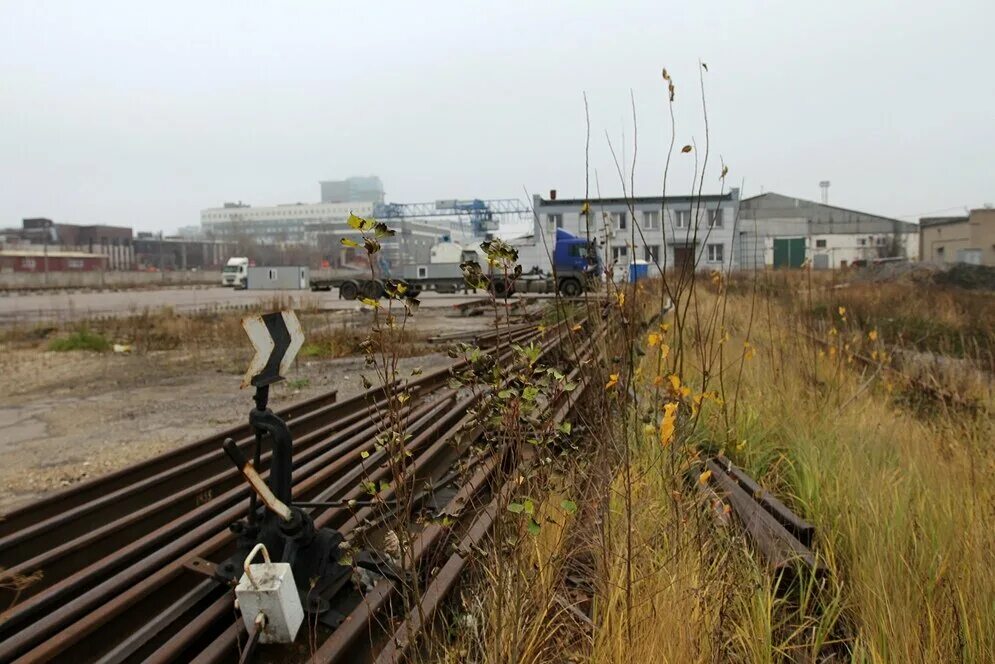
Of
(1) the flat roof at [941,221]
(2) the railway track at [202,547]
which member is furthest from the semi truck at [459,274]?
(1) the flat roof at [941,221]

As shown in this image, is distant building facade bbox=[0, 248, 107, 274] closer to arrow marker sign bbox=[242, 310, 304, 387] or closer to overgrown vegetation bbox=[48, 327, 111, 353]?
overgrown vegetation bbox=[48, 327, 111, 353]

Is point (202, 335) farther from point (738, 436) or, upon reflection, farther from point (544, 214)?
point (544, 214)

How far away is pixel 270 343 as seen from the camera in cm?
238

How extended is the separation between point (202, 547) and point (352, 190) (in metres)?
93.0

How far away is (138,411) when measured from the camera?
7.45 meters

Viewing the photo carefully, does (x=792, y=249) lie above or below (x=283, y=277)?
above

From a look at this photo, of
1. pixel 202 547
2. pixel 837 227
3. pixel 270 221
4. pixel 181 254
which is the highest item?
pixel 270 221

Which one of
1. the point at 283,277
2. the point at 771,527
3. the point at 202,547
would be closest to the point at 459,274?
the point at 283,277

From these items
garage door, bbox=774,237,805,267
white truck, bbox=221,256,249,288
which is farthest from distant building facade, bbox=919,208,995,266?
white truck, bbox=221,256,249,288

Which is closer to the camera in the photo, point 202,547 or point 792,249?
point 202,547

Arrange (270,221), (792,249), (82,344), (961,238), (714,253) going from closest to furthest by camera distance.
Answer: (82,344) < (961,238) < (714,253) < (792,249) < (270,221)

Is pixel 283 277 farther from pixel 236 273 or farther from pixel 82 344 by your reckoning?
pixel 82 344

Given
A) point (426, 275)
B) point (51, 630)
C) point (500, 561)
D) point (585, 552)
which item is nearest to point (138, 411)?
point (51, 630)

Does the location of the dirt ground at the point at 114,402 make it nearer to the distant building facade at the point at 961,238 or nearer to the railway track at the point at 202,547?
the railway track at the point at 202,547
